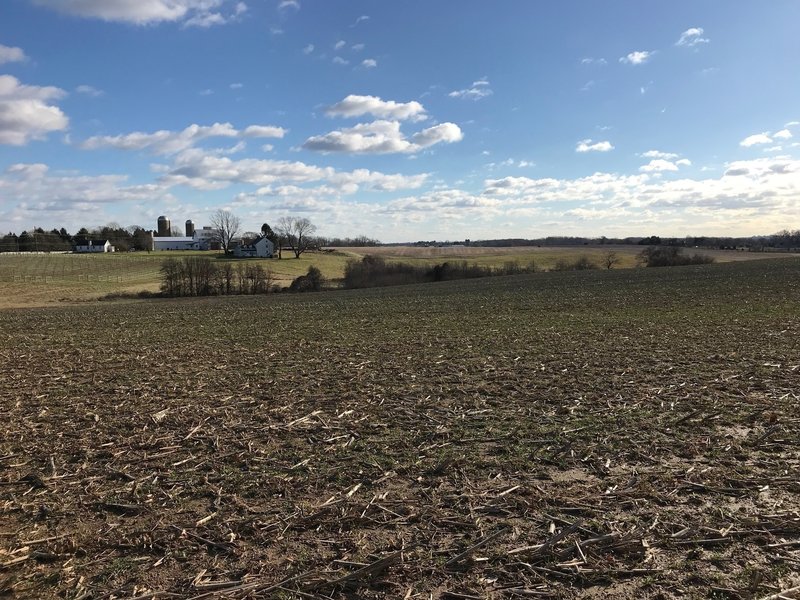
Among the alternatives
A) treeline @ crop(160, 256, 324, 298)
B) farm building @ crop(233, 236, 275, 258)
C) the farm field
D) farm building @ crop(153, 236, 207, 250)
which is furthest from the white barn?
the farm field

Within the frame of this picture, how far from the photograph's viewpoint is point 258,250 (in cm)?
13538

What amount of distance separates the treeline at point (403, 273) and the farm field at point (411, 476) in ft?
199

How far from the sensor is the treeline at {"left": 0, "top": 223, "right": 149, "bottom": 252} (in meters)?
147

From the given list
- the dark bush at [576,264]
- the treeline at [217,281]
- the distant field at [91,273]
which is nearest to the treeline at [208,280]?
the treeline at [217,281]

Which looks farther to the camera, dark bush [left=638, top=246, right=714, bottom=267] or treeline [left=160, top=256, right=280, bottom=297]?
dark bush [left=638, top=246, right=714, bottom=267]

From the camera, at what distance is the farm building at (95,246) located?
534ft

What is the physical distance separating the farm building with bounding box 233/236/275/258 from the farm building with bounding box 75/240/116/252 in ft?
176

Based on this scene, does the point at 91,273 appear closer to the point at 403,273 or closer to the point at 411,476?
the point at 403,273

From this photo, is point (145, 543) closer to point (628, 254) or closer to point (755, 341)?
point (755, 341)

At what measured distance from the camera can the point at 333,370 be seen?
44.7 ft

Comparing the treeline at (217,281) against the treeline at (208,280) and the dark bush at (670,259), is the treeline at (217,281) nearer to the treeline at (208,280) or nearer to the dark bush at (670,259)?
the treeline at (208,280)

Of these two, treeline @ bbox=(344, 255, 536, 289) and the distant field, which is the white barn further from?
treeline @ bbox=(344, 255, 536, 289)

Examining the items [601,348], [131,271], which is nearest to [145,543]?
[601,348]

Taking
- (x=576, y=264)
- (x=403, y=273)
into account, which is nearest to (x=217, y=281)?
(x=403, y=273)
